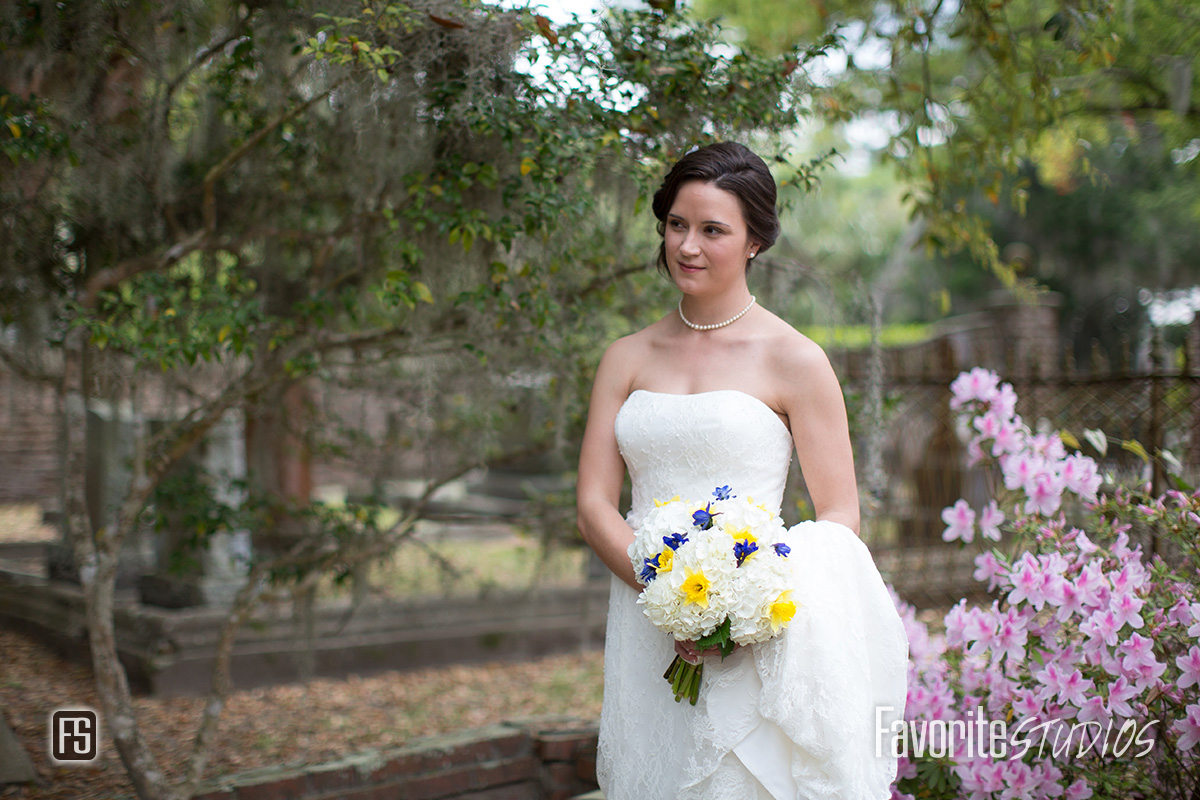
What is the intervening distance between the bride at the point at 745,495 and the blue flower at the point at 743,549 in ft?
0.45

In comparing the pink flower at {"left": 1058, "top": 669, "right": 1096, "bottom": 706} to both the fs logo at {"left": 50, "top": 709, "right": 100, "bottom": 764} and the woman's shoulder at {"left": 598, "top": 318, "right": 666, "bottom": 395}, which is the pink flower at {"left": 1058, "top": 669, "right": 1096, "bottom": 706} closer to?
the woman's shoulder at {"left": 598, "top": 318, "right": 666, "bottom": 395}

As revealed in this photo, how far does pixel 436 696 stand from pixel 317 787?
86.5 inches

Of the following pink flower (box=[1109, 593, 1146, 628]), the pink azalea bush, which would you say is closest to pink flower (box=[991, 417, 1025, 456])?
the pink azalea bush

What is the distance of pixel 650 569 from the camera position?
1999 mm

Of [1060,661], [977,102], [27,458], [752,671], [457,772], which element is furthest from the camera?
[27,458]

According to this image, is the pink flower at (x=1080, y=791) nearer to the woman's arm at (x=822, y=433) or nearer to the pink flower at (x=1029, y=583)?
the pink flower at (x=1029, y=583)

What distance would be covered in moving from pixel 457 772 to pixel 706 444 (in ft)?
6.56

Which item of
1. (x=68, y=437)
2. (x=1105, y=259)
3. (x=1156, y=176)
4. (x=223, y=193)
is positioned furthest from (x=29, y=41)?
(x=1105, y=259)

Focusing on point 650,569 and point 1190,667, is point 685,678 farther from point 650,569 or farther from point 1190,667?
point 1190,667

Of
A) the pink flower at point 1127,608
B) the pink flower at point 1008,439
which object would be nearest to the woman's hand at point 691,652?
the pink flower at point 1127,608

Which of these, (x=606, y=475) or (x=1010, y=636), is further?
(x=1010, y=636)

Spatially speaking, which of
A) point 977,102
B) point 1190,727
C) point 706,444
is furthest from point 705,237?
point 977,102

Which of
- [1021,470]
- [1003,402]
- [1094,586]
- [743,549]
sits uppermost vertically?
[1003,402]

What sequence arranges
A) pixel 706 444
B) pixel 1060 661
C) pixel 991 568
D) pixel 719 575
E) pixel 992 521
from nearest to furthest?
1. pixel 719 575
2. pixel 706 444
3. pixel 1060 661
4. pixel 991 568
5. pixel 992 521
